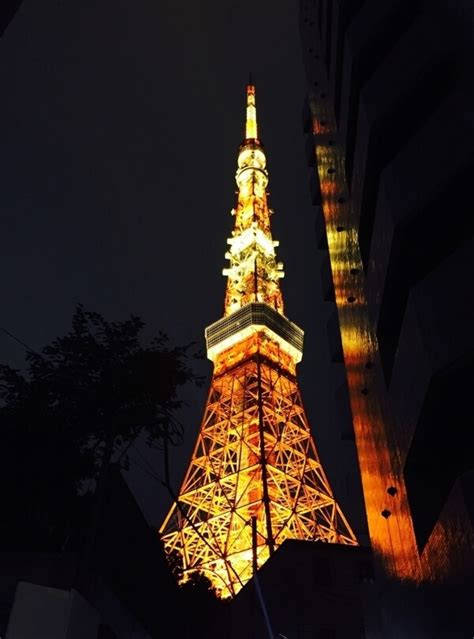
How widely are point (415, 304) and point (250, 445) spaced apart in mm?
26505

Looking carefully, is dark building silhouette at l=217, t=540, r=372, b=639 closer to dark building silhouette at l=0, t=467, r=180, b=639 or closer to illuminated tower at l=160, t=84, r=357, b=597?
illuminated tower at l=160, t=84, r=357, b=597

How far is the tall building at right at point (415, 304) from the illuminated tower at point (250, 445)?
15922 mm

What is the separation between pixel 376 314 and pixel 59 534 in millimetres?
8489

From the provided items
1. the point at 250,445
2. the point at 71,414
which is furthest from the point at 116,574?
the point at 250,445

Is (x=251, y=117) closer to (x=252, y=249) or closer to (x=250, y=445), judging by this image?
(x=252, y=249)

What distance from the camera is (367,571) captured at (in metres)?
19.7

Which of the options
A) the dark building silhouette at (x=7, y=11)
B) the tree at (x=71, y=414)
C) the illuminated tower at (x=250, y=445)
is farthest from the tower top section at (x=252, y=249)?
the dark building silhouette at (x=7, y=11)

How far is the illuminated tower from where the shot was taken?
2722 centimetres

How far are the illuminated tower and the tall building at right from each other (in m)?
15.9

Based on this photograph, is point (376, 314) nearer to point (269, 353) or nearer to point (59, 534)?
point (59, 534)

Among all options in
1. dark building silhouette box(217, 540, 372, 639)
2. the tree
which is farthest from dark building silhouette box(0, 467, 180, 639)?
dark building silhouette box(217, 540, 372, 639)

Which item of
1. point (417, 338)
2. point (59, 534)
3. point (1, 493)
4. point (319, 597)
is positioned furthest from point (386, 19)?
point (319, 597)

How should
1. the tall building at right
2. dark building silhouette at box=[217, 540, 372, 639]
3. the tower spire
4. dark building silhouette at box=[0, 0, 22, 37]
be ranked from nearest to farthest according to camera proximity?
dark building silhouette at box=[0, 0, 22, 37]
the tall building at right
dark building silhouette at box=[217, 540, 372, 639]
the tower spire

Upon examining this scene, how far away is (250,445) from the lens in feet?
103
